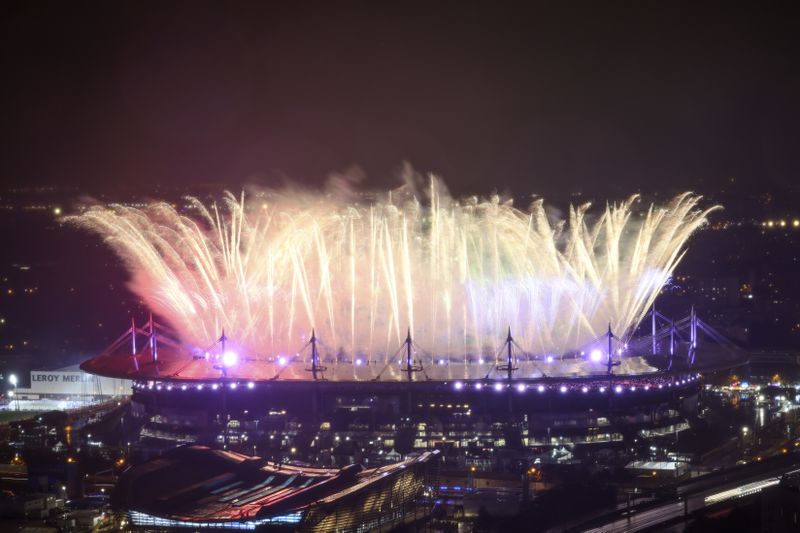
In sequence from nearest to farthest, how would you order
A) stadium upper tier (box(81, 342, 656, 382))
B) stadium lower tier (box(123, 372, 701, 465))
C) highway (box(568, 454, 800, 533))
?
highway (box(568, 454, 800, 533)) → stadium lower tier (box(123, 372, 701, 465)) → stadium upper tier (box(81, 342, 656, 382))

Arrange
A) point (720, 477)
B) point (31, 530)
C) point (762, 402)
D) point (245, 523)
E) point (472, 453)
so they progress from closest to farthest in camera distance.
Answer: point (245, 523)
point (31, 530)
point (720, 477)
point (472, 453)
point (762, 402)

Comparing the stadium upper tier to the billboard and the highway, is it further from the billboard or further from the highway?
the highway

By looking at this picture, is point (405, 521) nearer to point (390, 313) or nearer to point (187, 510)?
point (187, 510)

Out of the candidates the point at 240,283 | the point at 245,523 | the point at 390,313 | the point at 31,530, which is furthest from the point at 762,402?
the point at 31,530

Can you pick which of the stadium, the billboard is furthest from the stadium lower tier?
the billboard

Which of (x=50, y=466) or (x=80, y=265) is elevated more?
(x=80, y=265)

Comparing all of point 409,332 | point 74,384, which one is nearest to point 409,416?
point 409,332
